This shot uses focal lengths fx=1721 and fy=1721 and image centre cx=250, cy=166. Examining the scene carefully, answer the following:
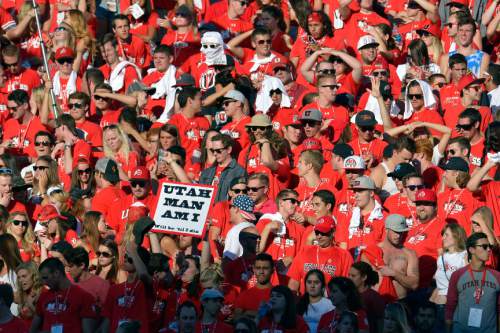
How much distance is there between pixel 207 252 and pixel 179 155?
6.11 ft

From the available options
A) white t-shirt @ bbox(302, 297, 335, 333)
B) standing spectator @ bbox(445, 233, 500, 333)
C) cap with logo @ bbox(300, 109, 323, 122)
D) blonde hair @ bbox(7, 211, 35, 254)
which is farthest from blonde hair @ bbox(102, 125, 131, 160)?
standing spectator @ bbox(445, 233, 500, 333)

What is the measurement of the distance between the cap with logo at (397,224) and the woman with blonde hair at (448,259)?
42 centimetres

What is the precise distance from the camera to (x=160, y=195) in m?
17.3

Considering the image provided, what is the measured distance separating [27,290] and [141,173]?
7.93 ft

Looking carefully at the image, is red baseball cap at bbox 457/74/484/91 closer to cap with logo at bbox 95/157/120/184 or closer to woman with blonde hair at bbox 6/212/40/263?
cap with logo at bbox 95/157/120/184

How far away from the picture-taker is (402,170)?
18203 mm

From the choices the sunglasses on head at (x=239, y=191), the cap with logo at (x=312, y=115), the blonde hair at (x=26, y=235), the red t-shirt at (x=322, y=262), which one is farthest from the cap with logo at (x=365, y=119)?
the blonde hair at (x=26, y=235)

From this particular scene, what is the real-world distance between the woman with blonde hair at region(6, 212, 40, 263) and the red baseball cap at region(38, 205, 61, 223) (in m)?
0.18

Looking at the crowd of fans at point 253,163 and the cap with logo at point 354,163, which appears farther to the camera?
the cap with logo at point 354,163

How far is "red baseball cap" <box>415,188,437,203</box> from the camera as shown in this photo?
57.3ft

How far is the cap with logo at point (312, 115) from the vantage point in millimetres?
19725

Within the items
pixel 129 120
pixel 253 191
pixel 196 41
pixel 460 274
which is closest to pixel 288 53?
pixel 196 41

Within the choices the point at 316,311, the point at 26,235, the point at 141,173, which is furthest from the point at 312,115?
the point at 316,311

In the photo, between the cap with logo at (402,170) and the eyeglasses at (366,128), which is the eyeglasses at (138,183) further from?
the cap with logo at (402,170)
